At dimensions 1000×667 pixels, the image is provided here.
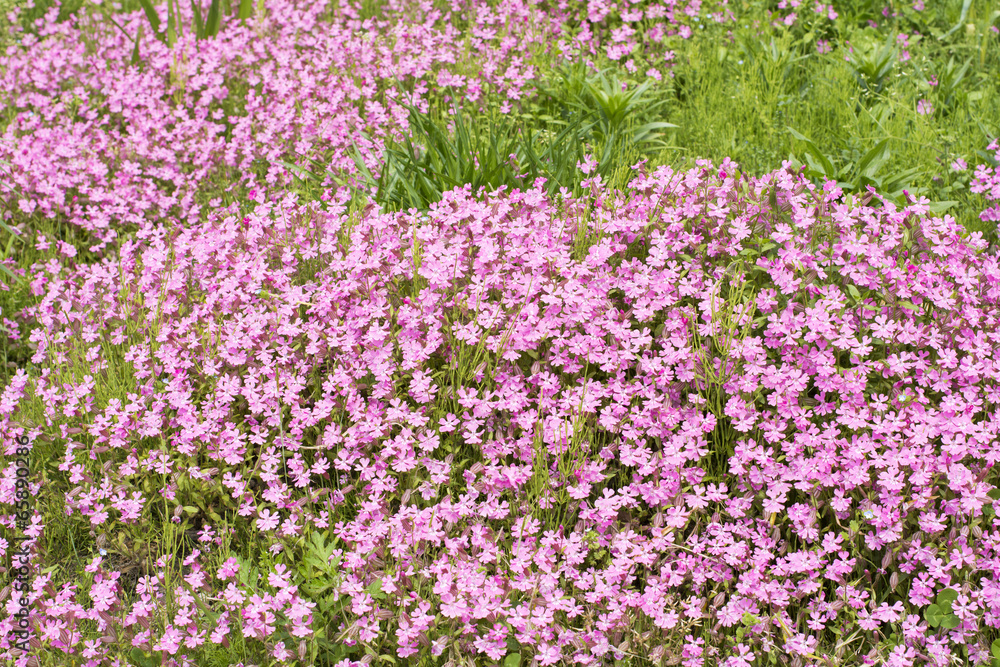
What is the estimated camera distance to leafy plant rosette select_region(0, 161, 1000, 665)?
295cm

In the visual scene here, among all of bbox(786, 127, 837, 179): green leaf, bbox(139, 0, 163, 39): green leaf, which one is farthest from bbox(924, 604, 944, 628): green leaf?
bbox(139, 0, 163, 39): green leaf

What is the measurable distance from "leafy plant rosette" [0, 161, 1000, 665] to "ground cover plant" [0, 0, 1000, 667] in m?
0.02

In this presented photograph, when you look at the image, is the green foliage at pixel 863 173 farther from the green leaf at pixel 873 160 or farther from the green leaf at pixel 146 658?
the green leaf at pixel 146 658

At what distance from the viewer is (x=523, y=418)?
3.36m

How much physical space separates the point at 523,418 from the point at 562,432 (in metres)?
0.17

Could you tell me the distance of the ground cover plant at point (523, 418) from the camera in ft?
9.68

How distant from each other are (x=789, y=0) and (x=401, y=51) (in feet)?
10.9

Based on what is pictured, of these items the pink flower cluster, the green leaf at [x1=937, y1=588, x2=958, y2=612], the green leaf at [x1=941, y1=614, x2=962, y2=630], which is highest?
the pink flower cluster

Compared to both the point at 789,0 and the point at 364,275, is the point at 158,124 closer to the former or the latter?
the point at 364,275

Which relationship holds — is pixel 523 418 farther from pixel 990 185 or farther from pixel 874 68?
pixel 874 68

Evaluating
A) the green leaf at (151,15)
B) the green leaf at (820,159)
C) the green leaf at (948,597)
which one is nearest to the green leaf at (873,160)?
the green leaf at (820,159)

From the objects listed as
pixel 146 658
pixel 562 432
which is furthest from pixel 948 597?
pixel 146 658

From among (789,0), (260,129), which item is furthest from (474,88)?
(789,0)

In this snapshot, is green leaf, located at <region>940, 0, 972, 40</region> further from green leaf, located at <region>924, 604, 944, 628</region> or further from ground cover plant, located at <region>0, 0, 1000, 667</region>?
green leaf, located at <region>924, 604, 944, 628</region>
